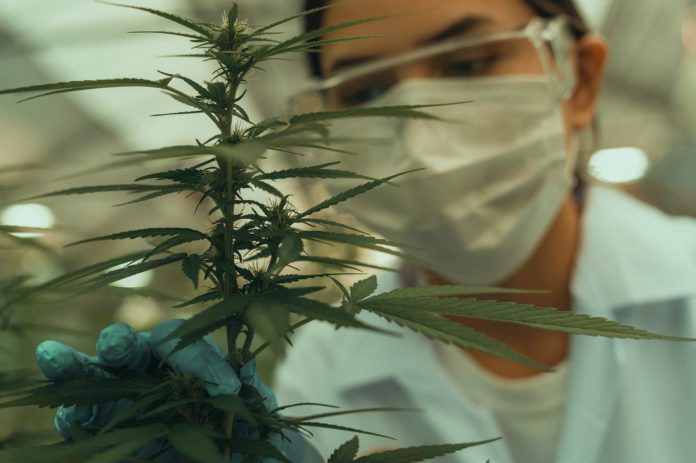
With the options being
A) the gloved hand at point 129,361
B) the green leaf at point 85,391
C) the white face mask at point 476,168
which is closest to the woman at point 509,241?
the white face mask at point 476,168

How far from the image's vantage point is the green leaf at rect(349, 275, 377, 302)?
37 centimetres

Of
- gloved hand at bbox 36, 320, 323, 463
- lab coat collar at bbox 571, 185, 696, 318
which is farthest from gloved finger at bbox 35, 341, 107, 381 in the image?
lab coat collar at bbox 571, 185, 696, 318

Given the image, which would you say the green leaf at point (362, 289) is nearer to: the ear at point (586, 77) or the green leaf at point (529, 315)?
the green leaf at point (529, 315)

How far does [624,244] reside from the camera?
4.86ft

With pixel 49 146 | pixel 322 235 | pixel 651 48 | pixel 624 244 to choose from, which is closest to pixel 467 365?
pixel 624 244

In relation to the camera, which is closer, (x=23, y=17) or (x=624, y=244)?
(x=624, y=244)

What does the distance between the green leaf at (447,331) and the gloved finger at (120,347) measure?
0.18m

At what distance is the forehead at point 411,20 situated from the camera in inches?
51.4

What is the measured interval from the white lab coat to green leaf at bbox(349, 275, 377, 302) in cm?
77

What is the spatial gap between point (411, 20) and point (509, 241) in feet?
1.50

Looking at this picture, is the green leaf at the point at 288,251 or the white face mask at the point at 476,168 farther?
the white face mask at the point at 476,168

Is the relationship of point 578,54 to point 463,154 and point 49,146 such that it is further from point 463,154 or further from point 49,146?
point 49,146

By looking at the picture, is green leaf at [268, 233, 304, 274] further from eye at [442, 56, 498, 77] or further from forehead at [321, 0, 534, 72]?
eye at [442, 56, 498, 77]

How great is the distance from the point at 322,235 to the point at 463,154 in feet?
3.33
